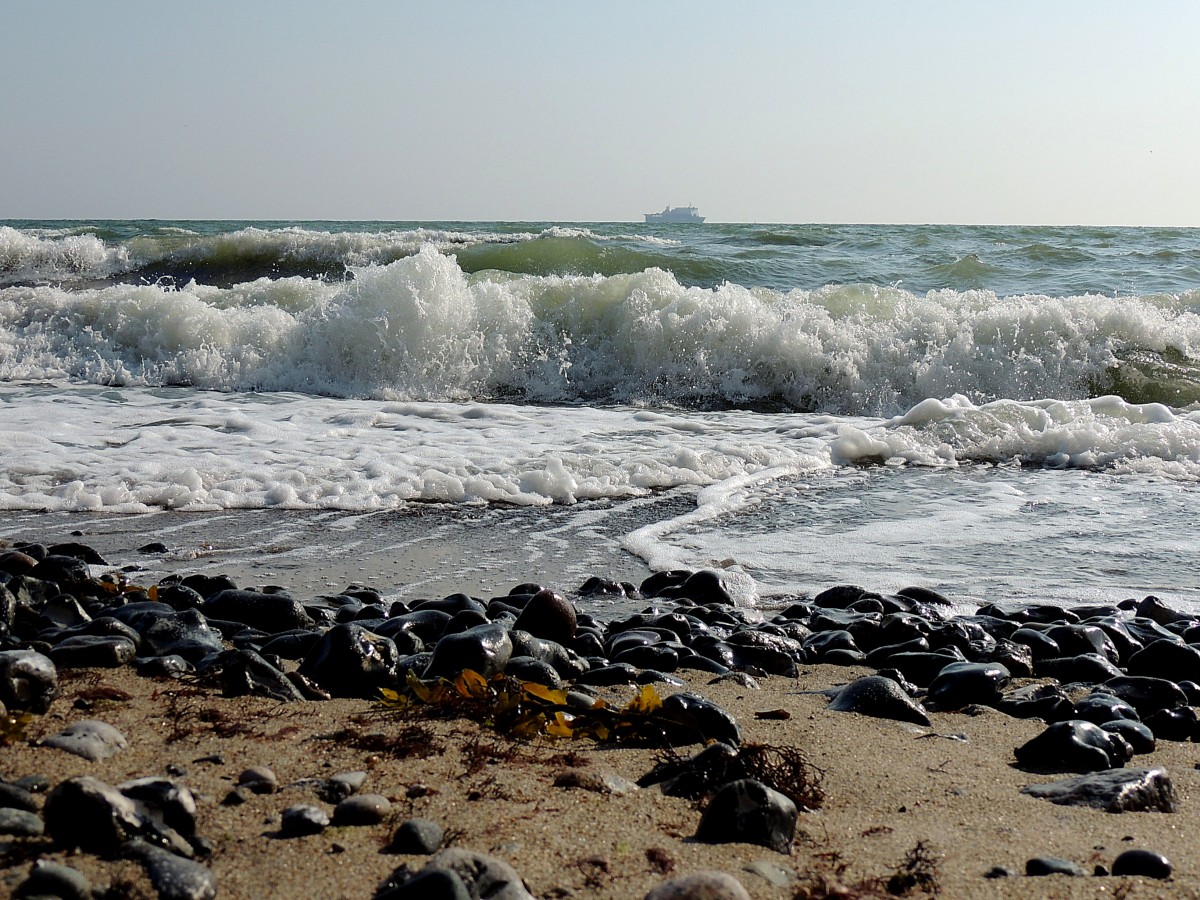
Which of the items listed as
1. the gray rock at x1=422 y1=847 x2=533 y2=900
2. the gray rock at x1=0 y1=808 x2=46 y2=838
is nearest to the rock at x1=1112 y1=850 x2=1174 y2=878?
the gray rock at x1=422 y1=847 x2=533 y2=900

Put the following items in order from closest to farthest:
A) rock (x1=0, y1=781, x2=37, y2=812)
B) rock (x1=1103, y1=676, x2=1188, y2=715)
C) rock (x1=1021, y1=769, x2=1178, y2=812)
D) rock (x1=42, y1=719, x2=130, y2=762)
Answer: rock (x1=0, y1=781, x2=37, y2=812) < rock (x1=42, y1=719, x2=130, y2=762) < rock (x1=1021, y1=769, x2=1178, y2=812) < rock (x1=1103, y1=676, x2=1188, y2=715)

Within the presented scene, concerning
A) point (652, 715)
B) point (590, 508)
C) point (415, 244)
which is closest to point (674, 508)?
point (590, 508)

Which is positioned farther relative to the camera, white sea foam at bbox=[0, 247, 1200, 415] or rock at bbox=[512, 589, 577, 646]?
white sea foam at bbox=[0, 247, 1200, 415]

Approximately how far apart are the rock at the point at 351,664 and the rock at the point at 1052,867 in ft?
4.69

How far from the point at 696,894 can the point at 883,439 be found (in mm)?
5923

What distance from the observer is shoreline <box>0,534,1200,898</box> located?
1.54m

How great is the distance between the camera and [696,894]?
1.39 m

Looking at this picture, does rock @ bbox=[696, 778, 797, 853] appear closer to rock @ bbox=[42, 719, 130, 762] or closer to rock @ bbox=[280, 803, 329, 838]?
rock @ bbox=[280, 803, 329, 838]

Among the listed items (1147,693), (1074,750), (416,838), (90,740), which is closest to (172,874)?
(416,838)

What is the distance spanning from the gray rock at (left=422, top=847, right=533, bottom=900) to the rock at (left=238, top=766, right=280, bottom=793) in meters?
0.41

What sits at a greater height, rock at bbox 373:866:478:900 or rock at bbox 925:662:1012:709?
rock at bbox 373:866:478:900

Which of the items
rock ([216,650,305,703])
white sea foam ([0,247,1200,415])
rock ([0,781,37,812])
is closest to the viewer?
rock ([0,781,37,812])

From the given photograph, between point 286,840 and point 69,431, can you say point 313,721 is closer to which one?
point 286,840

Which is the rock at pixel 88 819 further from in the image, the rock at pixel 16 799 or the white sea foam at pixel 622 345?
the white sea foam at pixel 622 345
